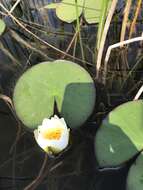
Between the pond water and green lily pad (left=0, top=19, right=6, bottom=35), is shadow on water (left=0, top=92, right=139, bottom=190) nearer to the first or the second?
the pond water

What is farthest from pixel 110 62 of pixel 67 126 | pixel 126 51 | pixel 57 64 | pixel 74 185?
pixel 74 185

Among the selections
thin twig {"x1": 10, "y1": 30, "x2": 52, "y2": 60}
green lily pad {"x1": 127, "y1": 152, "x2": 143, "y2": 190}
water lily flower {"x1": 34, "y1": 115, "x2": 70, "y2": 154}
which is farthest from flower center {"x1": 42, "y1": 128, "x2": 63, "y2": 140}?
thin twig {"x1": 10, "y1": 30, "x2": 52, "y2": 60}

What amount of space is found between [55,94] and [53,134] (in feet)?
0.58

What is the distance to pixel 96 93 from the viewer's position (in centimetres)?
145

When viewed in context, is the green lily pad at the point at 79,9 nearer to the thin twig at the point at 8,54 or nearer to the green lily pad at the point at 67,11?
the green lily pad at the point at 67,11

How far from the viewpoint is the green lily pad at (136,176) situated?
44.1 inches

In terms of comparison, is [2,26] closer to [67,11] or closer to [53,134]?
[67,11]

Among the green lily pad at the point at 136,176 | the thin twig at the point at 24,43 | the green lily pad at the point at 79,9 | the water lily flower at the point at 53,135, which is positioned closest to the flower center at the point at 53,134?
the water lily flower at the point at 53,135

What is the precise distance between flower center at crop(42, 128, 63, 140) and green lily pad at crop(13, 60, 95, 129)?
0.10 m

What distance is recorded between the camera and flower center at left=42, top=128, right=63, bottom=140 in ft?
3.88

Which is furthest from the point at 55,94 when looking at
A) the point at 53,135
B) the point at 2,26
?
the point at 2,26

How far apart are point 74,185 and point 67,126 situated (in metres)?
0.19

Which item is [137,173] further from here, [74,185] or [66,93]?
[66,93]

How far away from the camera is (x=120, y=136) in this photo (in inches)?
47.5
